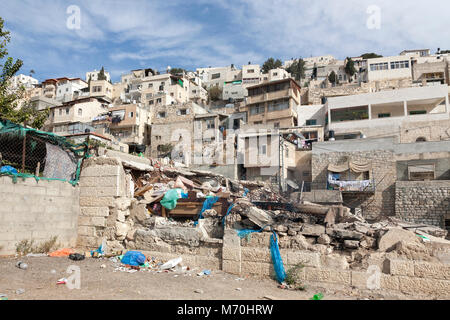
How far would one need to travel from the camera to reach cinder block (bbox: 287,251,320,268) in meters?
6.34

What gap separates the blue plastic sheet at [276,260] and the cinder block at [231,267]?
85 cm

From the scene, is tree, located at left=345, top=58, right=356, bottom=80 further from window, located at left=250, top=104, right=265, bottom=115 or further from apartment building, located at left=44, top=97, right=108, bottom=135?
apartment building, located at left=44, top=97, right=108, bottom=135

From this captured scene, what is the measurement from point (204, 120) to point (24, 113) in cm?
2399

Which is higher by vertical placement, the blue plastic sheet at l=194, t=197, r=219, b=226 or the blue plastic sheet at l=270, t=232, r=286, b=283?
the blue plastic sheet at l=194, t=197, r=219, b=226

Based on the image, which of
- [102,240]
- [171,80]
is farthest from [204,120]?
[102,240]

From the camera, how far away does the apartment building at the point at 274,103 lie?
111ft

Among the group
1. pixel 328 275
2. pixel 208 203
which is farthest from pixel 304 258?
pixel 208 203

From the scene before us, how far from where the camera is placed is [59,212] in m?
8.31

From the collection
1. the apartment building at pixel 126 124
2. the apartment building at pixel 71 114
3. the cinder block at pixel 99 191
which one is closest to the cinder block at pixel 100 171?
the cinder block at pixel 99 191

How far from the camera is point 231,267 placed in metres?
7.01

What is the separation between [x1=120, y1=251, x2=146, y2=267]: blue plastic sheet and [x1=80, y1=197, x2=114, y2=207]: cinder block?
5.44ft

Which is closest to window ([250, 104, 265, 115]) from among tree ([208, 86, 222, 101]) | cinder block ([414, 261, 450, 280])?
tree ([208, 86, 222, 101])

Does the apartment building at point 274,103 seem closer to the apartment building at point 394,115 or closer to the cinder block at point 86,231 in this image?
the apartment building at point 394,115
